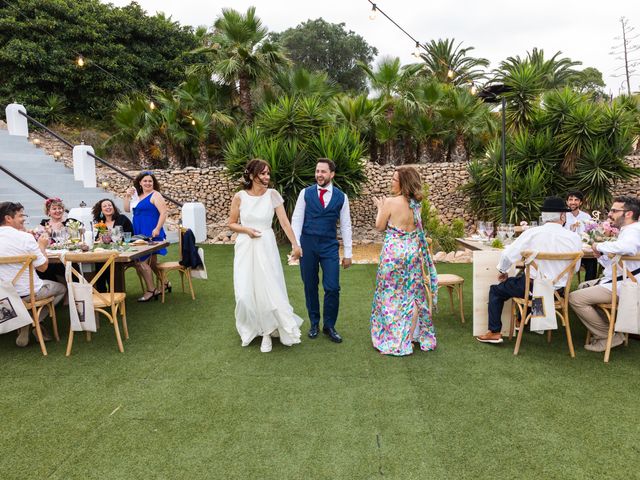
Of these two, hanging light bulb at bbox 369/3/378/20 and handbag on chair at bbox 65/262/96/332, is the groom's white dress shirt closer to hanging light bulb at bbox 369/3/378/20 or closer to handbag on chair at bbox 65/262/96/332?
handbag on chair at bbox 65/262/96/332

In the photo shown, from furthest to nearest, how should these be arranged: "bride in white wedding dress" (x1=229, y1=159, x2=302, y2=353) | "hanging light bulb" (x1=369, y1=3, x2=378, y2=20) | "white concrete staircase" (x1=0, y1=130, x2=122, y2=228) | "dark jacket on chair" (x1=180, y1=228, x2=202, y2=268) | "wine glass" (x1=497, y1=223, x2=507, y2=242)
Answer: "white concrete staircase" (x1=0, y1=130, x2=122, y2=228) → "hanging light bulb" (x1=369, y1=3, x2=378, y2=20) → "dark jacket on chair" (x1=180, y1=228, x2=202, y2=268) → "wine glass" (x1=497, y1=223, x2=507, y2=242) → "bride in white wedding dress" (x1=229, y1=159, x2=302, y2=353)

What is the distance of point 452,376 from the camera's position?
11.3ft

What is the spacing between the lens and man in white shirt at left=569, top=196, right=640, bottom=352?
3.54 m

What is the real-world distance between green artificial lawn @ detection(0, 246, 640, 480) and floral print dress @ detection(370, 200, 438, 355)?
0.52ft

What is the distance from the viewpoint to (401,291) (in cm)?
387

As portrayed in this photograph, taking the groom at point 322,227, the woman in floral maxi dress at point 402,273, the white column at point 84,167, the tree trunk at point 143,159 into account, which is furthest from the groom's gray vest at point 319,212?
the tree trunk at point 143,159

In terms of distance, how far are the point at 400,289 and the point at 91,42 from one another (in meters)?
19.8

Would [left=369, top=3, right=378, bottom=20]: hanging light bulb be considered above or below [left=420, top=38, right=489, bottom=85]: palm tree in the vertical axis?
below

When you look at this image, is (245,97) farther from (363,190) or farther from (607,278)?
(607,278)

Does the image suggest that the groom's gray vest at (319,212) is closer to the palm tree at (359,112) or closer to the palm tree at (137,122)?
the palm tree at (359,112)

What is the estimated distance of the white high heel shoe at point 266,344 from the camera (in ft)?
13.2

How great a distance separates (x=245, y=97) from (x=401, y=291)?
12125 millimetres

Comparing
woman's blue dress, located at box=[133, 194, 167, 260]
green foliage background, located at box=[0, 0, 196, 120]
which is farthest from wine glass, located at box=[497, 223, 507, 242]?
green foliage background, located at box=[0, 0, 196, 120]

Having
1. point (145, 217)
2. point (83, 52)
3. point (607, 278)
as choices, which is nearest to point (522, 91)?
point (607, 278)
